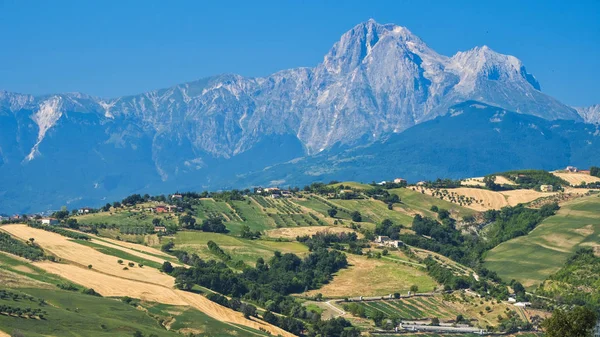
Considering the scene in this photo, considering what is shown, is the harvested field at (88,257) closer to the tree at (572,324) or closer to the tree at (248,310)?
the tree at (248,310)

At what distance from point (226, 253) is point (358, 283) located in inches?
1148

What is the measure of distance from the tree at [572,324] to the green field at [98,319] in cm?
5753

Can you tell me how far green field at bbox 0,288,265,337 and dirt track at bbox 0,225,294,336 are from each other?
19.3 feet

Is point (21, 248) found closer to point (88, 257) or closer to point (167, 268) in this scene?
point (88, 257)

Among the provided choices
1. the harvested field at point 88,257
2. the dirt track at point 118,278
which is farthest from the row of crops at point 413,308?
the harvested field at point 88,257

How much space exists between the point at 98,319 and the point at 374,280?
76.3 meters

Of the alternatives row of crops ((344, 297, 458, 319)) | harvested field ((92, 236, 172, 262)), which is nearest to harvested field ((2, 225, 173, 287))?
harvested field ((92, 236, 172, 262))

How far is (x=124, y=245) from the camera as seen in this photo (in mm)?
192875

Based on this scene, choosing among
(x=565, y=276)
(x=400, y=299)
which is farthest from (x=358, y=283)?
(x=565, y=276)

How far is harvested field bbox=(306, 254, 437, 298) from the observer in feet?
599

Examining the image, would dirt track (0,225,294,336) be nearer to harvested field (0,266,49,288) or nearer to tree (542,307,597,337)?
harvested field (0,266,49,288)

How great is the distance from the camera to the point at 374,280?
7426 inches

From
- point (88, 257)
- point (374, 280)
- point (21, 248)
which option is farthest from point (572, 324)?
point (21, 248)

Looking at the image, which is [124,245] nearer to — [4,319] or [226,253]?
[226,253]
